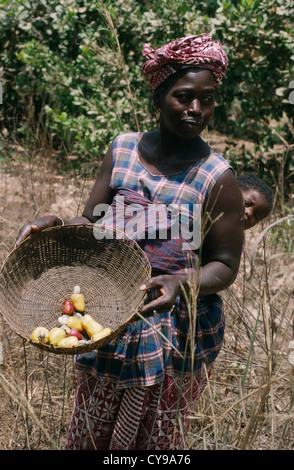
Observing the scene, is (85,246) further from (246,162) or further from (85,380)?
(246,162)

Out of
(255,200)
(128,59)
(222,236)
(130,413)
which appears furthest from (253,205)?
(128,59)

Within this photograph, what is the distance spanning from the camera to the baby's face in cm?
213

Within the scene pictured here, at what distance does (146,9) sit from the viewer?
14.3 feet

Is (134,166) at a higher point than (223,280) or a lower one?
higher

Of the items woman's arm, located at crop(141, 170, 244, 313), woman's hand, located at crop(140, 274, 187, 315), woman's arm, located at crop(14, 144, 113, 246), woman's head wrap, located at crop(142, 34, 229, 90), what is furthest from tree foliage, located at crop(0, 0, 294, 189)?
woman's hand, located at crop(140, 274, 187, 315)

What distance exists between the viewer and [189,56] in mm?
1474

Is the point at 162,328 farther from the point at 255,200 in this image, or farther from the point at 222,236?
the point at 255,200

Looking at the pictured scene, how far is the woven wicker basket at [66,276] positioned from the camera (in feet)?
5.49

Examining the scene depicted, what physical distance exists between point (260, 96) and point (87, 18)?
173cm

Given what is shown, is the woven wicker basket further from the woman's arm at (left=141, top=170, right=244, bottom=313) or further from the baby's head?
the baby's head

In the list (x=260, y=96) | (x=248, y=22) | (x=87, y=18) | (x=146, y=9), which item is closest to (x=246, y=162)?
(x=260, y=96)

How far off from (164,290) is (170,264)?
0.54 ft

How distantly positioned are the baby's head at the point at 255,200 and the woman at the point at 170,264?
2.07 feet

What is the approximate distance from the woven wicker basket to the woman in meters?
0.14
